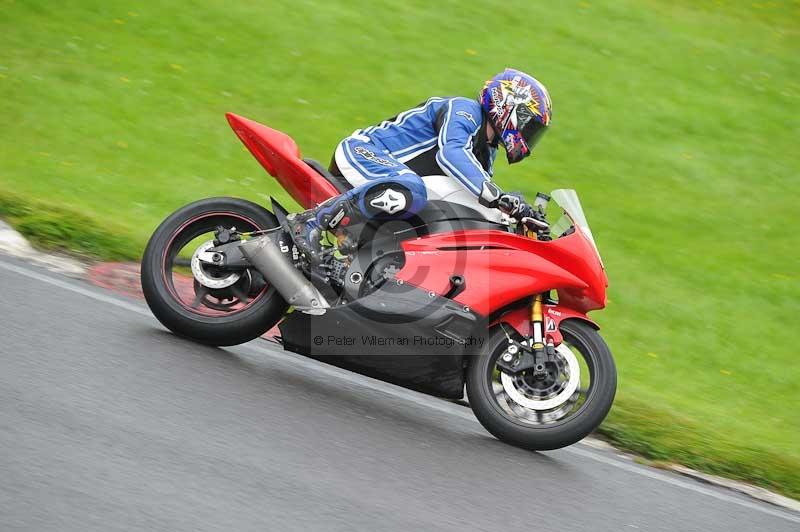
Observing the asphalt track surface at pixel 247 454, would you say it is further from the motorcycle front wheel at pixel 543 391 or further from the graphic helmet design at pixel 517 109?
the graphic helmet design at pixel 517 109


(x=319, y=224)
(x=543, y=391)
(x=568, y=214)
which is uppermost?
(x=568, y=214)

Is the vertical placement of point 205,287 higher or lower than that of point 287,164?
lower

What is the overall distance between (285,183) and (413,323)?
1168mm

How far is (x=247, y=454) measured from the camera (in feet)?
14.1

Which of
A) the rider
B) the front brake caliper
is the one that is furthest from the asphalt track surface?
the rider

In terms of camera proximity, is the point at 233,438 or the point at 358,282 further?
the point at 358,282

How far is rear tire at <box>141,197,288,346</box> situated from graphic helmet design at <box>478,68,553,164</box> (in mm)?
1362

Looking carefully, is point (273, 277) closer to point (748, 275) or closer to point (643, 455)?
point (643, 455)

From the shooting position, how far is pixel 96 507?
11.6 ft

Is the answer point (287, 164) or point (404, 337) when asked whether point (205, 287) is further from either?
point (404, 337)

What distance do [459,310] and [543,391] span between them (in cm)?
61

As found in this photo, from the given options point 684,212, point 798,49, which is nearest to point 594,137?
point 684,212

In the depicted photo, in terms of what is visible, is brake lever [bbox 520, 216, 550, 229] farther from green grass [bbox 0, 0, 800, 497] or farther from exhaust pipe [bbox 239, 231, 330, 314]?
green grass [bbox 0, 0, 800, 497]

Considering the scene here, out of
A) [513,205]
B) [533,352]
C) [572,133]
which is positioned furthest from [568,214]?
[572,133]
